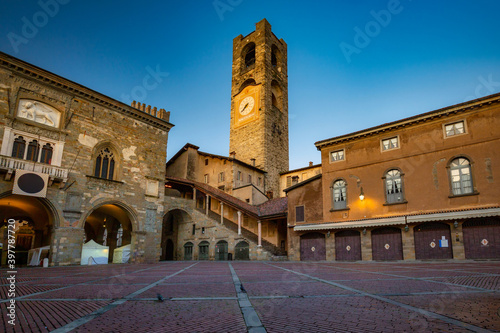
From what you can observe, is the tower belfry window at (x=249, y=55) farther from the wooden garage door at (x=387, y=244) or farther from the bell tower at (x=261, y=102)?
the wooden garage door at (x=387, y=244)

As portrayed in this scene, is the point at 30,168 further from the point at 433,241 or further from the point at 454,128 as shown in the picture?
the point at 454,128

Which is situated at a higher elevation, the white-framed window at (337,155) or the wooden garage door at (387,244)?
the white-framed window at (337,155)

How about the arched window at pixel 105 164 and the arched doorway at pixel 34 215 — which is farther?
the arched window at pixel 105 164

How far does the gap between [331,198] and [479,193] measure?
8.61 m

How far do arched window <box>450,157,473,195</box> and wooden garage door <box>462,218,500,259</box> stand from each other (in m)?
1.79

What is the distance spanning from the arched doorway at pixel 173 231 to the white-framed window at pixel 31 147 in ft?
42.4

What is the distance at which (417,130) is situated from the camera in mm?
A: 19781

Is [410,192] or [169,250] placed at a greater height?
[410,192]

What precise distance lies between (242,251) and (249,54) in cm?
3438

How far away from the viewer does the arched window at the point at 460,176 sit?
17750mm

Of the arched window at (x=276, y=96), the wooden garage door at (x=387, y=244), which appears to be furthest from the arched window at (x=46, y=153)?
the arched window at (x=276, y=96)

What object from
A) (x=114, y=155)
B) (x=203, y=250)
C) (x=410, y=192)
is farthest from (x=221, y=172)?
(x=410, y=192)

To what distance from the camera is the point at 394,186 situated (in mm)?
20094

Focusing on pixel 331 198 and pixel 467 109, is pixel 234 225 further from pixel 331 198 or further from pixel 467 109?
pixel 467 109
